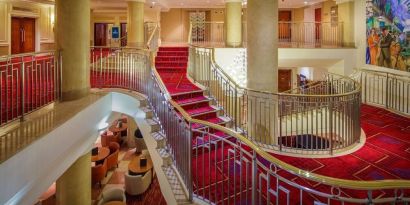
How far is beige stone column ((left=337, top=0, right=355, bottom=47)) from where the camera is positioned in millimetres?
13375

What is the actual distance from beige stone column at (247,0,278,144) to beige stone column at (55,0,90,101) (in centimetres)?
387

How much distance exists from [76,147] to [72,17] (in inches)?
115

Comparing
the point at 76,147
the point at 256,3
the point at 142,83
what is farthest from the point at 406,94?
the point at 76,147

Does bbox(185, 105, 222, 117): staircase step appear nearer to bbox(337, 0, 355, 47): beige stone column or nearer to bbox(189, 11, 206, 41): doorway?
bbox(337, 0, 355, 47): beige stone column

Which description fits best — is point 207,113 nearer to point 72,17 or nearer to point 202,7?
point 72,17

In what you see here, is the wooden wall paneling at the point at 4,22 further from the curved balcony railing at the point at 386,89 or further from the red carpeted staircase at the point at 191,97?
the curved balcony railing at the point at 386,89

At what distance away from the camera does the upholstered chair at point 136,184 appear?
421 inches

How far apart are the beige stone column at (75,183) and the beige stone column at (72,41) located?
65.6 inches

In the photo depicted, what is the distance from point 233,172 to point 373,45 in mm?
9317

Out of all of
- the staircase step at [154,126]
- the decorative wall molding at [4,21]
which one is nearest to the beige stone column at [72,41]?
the staircase step at [154,126]

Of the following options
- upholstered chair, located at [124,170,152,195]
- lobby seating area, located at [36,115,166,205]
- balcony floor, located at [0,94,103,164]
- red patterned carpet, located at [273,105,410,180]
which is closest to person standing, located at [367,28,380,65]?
red patterned carpet, located at [273,105,410,180]

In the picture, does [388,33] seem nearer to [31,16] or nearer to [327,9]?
[327,9]

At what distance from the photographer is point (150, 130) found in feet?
21.6

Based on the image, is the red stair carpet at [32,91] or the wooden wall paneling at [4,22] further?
the wooden wall paneling at [4,22]
